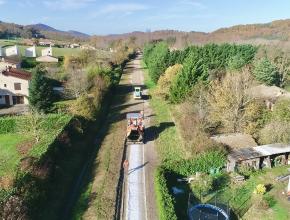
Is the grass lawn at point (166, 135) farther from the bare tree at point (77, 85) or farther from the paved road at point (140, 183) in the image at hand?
the bare tree at point (77, 85)

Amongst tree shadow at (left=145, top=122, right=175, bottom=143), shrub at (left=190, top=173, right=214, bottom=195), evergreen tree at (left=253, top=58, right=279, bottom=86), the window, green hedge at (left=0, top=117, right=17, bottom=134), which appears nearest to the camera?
shrub at (left=190, top=173, right=214, bottom=195)

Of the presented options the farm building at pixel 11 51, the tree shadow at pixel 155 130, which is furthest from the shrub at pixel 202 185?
the farm building at pixel 11 51

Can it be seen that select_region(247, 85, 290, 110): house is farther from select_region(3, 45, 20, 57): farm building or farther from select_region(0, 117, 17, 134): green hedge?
select_region(3, 45, 20, 57): farm building

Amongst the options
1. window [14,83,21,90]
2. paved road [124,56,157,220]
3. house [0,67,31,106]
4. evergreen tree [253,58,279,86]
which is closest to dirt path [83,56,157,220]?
paved road [124,56,157,220]

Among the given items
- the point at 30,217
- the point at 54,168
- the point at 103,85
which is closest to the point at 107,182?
the point at 54,168

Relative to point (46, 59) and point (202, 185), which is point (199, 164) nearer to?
point (202, 185)
